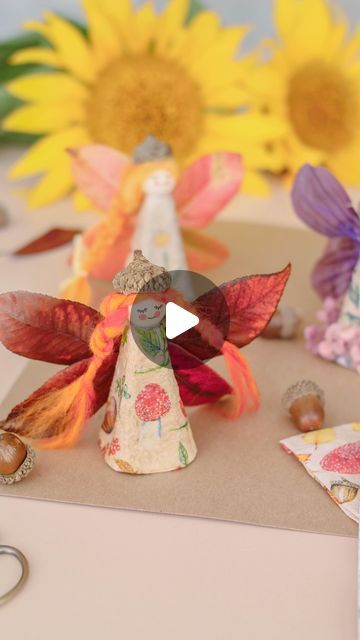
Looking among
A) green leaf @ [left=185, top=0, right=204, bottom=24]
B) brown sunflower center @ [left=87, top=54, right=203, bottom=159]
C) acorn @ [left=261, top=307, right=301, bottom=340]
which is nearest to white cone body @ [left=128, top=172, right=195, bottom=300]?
acorn @ [left=261, top=307, right=301, bottom=340]

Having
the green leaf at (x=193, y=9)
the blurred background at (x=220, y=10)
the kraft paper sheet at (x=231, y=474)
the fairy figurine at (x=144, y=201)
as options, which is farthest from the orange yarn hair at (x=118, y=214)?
the blurred background at (x=220, y=10)

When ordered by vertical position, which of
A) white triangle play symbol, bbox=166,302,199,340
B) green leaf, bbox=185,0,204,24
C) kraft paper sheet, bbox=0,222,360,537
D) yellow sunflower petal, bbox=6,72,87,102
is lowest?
kraft paper sheet, bbox=0,222,360,537

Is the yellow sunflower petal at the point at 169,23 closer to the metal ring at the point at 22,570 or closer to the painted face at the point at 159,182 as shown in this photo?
the painted face at the point at 159,182

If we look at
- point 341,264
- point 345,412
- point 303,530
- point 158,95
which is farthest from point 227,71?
point 303,530

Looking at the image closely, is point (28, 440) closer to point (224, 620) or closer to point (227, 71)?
point (224, 620)

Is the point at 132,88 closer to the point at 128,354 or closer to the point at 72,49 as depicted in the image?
the point at 72,49

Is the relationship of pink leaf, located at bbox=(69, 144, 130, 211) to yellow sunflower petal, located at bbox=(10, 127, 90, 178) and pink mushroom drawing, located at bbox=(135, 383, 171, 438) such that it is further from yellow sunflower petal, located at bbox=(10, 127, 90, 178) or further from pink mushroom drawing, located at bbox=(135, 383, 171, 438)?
pink mushroom drawing, located at bbox=(135, 383, 171, 438)
